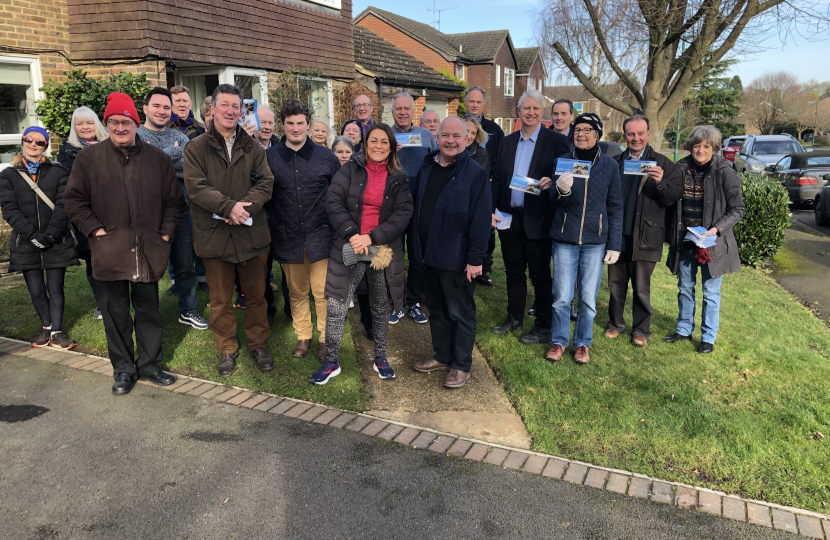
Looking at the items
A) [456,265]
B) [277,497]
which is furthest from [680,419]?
[277,497]

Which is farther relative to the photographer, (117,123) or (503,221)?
(503,221)

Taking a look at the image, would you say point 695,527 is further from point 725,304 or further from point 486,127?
point 486,127

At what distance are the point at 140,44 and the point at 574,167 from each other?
792 centimetres

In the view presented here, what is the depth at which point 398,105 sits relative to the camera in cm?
584

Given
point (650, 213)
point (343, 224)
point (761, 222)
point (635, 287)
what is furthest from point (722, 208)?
point (761, 222)

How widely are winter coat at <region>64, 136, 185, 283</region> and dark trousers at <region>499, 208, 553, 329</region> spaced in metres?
3.09

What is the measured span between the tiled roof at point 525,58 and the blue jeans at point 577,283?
143 feet

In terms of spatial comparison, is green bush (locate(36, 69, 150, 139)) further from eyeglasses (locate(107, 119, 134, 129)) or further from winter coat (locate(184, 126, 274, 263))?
winter coat (locate(184, 126, 274, 263))

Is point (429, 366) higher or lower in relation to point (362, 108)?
lower

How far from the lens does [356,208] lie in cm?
438

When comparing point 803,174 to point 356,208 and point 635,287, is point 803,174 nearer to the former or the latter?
point 635,287


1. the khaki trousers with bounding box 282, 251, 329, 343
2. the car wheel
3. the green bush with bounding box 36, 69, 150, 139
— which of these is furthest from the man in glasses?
the car wheel

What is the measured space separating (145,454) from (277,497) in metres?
1.07

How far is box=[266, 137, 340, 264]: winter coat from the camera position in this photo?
4.66 metres
